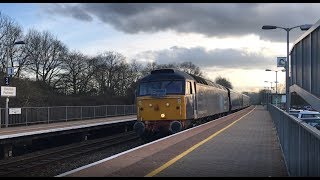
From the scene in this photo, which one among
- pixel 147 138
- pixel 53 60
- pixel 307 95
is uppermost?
pixel 53 60

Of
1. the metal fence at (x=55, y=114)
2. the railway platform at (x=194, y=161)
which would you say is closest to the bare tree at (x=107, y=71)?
the metal fence at (x=55, y=114)

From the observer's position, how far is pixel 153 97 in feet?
75.0

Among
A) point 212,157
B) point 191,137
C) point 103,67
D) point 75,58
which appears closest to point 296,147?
point 212,157

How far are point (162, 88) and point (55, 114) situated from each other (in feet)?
50.8

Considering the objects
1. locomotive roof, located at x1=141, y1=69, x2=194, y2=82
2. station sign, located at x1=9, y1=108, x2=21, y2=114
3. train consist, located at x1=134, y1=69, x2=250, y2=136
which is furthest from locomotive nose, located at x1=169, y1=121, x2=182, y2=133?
station sign, located at x1=9, y1=108, x2=21, y2=114

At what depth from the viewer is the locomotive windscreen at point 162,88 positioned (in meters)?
22.8

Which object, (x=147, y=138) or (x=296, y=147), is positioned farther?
(x=147, y=138)

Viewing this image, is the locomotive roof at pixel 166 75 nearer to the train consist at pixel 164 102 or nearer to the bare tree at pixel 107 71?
the train consist at pixel 164 102

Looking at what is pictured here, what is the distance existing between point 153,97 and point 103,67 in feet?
234

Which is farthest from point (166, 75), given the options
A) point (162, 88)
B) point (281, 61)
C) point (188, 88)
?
point (281, 61)

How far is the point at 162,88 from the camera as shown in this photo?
23.0 metres

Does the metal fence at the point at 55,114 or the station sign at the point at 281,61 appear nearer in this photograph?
the metal fence at the point at 55,114

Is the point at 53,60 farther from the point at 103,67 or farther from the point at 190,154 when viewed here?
the point at 190,154

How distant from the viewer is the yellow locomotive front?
74.0ft
